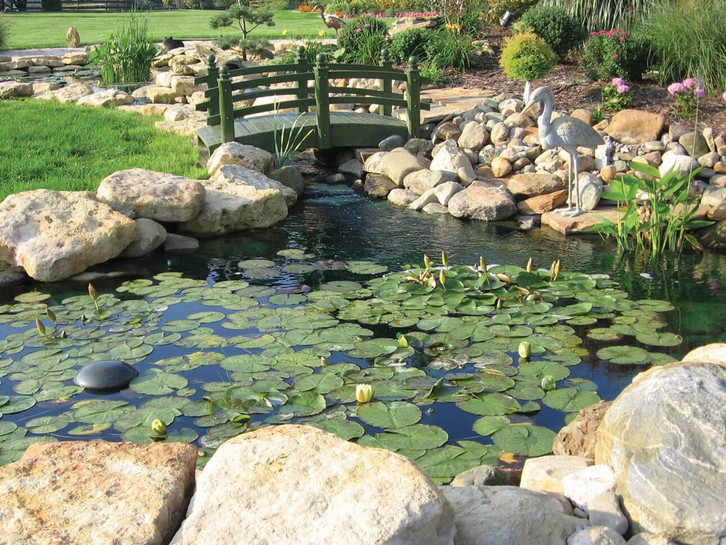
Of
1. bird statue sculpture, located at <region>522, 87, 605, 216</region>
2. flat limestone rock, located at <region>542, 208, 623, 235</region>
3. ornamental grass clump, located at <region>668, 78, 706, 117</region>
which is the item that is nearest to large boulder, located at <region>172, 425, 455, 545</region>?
bird statue sculpture, located at <region>522, 87, 605, 216</region>

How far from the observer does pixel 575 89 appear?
10.5 meters

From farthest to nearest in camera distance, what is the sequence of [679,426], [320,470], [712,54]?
[712,54] → [679,426] → [320,470]

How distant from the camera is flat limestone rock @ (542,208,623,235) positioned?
7.68m

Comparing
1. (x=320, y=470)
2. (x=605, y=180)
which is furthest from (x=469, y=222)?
(x=320, y=470)

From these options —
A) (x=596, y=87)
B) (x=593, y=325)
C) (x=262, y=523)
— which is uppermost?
(x=596, y=87)

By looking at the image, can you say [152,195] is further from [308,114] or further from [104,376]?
[308,114]

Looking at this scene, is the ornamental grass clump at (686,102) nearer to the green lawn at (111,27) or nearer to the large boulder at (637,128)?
the large boulder at (637,128)

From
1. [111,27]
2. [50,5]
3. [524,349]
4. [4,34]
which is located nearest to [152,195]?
[524,349]

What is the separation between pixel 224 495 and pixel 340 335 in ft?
8.41

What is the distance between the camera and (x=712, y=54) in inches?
379

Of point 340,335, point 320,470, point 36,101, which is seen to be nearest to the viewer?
point 320,470

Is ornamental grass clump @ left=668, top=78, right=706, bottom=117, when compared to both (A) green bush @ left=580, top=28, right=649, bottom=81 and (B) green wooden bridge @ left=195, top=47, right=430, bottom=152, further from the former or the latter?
(B) green wooden bridge @ left=195, top=47, right=430, bottom=152

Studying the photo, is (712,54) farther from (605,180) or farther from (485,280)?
(485,280)

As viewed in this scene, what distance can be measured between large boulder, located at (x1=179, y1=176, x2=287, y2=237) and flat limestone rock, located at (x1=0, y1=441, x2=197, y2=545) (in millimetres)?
4774
